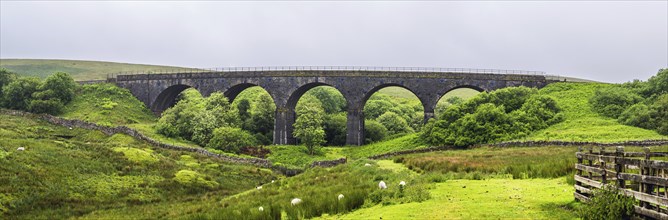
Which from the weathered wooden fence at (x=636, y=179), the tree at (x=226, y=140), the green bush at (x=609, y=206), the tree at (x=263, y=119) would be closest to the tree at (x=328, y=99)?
the tree at (x=263, y=119)

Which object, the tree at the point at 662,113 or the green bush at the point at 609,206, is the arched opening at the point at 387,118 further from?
the green bush at the point at 609,206

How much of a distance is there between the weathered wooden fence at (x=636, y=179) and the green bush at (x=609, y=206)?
0.55 ft

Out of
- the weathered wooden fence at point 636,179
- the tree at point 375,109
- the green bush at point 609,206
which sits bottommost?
the tree at point 375,109

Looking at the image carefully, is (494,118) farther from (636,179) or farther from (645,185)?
(645,185)

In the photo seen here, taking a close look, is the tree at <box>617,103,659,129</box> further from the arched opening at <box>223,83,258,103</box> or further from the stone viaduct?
the arched opening at <box>223,83,258,103</box>

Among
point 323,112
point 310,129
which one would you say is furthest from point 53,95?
point 310,129

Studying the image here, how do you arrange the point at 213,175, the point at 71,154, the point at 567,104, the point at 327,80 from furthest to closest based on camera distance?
1. the point at 327,80
2. the point at 567,104
3. the point at 213,175
4. the point at 71,154

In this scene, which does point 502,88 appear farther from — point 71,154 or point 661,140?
point 71,154

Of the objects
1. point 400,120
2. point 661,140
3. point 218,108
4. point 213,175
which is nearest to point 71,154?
point 213,175

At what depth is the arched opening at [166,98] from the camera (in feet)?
258

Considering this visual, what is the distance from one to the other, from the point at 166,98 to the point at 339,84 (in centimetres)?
3084

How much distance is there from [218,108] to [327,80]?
48.4 ft

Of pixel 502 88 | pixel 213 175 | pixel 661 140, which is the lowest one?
pixel 213 175

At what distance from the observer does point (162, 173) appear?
1485 inches
